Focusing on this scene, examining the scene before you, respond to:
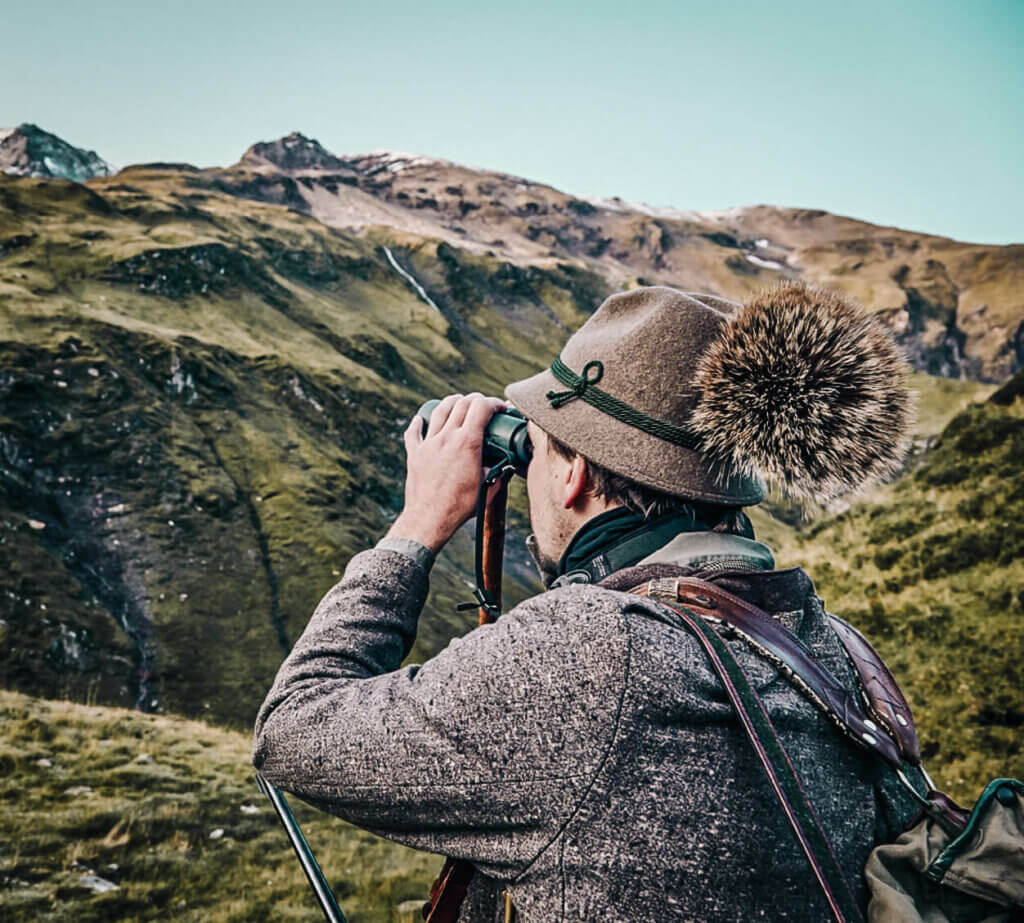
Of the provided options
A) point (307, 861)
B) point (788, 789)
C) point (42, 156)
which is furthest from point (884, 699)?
point (42, 156)

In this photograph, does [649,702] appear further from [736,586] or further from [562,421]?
[562,421]

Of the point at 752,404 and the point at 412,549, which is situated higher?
the point at 752,404

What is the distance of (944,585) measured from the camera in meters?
11.2

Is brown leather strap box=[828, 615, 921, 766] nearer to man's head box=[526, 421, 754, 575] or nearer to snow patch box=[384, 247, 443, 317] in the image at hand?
man's head box=[526, 421, 754, 575]

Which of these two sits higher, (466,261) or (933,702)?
(466,261)

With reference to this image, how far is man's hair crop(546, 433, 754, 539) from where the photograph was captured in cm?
243

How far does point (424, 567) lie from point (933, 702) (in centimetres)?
897

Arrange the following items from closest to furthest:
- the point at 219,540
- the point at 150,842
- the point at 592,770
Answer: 1. the point at 592,770
2. the point at 150,842
3. the point at 219,540

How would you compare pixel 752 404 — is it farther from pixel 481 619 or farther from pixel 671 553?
pixel 481 619

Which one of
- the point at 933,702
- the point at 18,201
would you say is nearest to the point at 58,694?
the point at 933,702

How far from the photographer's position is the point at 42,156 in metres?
161

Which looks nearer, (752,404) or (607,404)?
(752,404)

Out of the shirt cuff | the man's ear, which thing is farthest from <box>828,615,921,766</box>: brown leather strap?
the shirt cuff

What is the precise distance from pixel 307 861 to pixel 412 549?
Answer: 1087 millimetres
